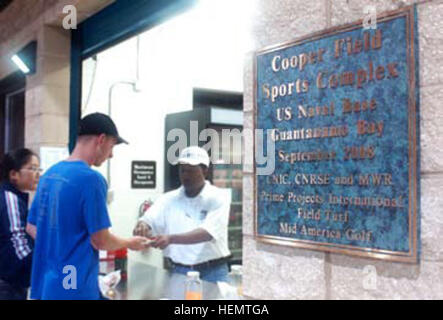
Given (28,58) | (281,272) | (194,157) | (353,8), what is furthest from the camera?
(194,157)

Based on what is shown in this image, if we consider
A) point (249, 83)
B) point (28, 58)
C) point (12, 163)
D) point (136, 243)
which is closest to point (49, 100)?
point (28, 58)

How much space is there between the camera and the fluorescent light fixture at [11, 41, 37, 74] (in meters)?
3.29

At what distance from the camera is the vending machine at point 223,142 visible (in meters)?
4.27

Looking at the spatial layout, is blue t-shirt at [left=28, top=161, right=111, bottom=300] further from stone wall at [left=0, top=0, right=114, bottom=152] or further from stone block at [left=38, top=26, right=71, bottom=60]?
stone block at [left=38, top=26, right=71, bottom=60]

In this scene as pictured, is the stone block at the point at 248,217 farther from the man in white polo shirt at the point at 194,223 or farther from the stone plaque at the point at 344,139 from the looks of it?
the man in white polo shirt at the point at 194,223

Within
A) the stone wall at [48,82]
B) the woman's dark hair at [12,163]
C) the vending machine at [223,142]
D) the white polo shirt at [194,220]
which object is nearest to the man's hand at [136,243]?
the white polo shirt at [194,220]

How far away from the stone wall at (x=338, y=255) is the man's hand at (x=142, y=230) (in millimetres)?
1905

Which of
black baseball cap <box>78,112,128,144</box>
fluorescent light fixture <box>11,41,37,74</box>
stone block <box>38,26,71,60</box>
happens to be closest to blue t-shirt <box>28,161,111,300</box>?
black baseball cap <box>78,112,128,144</box>

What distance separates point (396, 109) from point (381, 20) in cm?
23

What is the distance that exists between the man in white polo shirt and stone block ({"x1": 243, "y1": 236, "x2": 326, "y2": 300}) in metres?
1.60

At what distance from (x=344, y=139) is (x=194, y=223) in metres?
2.24

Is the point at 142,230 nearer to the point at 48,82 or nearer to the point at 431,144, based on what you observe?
the point at 48,82

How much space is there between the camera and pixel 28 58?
10.8 feet

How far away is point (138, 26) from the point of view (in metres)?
2.51
